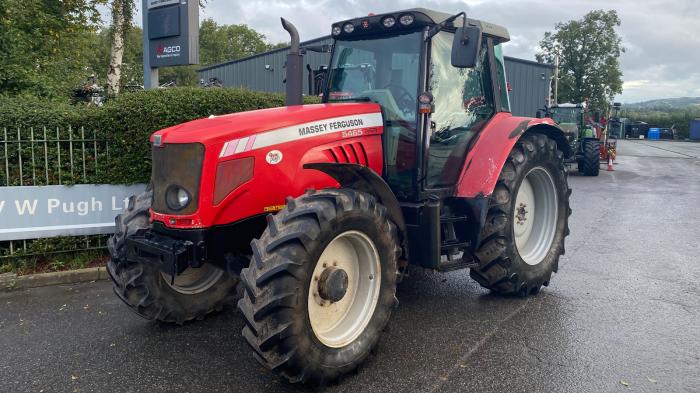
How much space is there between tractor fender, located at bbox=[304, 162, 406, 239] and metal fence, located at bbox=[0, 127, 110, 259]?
11.6 ft

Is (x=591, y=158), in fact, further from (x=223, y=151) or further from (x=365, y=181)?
(x=223, y=151)

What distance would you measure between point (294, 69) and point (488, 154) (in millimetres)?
1782

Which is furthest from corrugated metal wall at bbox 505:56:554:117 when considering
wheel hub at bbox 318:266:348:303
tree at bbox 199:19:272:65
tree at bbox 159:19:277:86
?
tree at bbox 199:19:272:65

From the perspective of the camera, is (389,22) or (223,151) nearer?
(223,151)

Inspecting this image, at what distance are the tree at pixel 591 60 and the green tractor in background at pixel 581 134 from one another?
35.8m

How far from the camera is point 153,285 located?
4.16 meters

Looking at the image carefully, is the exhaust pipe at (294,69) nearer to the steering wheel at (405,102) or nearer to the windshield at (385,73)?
the windshield at (385,73)

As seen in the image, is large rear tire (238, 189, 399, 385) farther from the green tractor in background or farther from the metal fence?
the green tractor in background

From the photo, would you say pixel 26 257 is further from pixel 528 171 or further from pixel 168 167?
pixel 528 171

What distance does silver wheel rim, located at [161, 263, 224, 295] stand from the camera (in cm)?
442

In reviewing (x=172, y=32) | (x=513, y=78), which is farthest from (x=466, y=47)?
(x=513, y=78)

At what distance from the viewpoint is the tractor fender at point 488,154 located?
15.3 ft

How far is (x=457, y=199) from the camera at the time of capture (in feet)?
15.7

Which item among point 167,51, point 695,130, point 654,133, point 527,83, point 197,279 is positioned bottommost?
point 197,279
